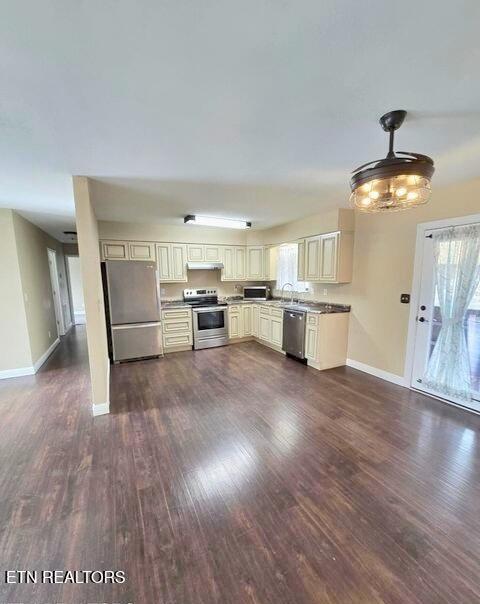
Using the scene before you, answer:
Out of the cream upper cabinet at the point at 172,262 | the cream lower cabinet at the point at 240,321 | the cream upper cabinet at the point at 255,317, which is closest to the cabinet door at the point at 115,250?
the cream upper cabinet at the point at 172,262

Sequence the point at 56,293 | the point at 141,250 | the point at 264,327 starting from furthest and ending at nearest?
the point at 56,293, the point at 264,327, the point at 141,250

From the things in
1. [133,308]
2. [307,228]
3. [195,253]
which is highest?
[307,228]

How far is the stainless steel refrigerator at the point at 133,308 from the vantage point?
438cm

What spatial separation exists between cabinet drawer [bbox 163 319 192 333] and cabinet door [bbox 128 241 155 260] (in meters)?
1.31

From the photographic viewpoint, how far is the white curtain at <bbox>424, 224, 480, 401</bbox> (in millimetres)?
2827

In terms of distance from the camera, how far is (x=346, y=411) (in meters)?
2.91

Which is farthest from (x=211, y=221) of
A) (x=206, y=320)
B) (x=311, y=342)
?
(x=311, y=342)

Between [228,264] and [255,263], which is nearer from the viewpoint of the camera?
[228,264]

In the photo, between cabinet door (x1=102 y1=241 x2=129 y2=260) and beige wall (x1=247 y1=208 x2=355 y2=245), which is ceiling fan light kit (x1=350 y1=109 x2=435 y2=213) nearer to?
beige wall (x1=247 y1=208 x2=355 y2=245)

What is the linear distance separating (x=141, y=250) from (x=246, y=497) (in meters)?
4.39

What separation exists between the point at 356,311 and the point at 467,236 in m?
1.71

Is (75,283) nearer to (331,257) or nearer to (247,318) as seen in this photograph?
(247,318)

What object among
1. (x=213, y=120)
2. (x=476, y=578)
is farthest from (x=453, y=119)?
(x=476, y=578)

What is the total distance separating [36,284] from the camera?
4660 millimetres
